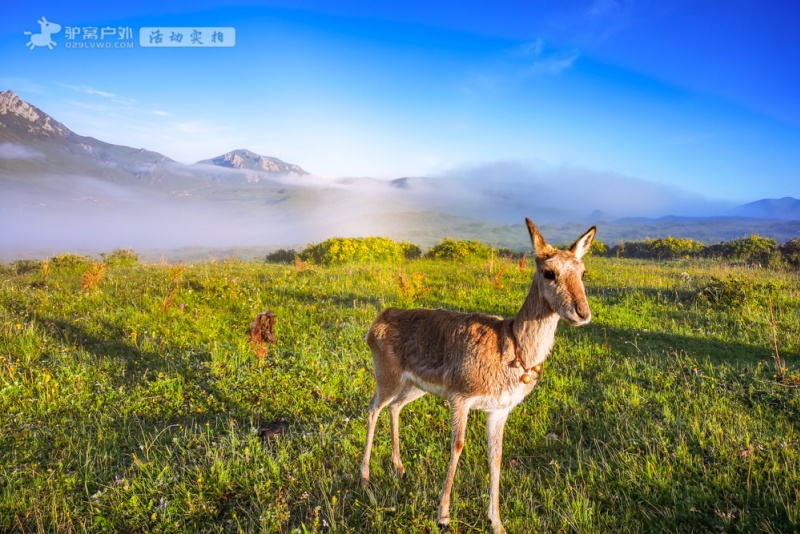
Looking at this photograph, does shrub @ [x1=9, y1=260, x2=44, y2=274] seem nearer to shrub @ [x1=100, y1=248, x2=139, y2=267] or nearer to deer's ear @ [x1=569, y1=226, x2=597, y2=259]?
shrub @ [x1=100, y1=248, x2=139, y2=267]

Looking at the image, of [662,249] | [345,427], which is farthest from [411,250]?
[345,427]

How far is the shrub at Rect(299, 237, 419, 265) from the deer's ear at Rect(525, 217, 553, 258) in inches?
652

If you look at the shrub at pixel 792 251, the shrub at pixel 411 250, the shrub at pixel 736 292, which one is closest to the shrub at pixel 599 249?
the shrub at pixel 792 251

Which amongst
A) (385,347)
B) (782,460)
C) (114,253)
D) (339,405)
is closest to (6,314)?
(339,405)

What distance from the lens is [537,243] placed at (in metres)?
4.15

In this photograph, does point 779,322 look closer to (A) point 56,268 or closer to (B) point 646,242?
(B) point 646,242

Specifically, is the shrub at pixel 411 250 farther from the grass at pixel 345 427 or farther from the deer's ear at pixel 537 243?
the deer's ear at pixel 537 243

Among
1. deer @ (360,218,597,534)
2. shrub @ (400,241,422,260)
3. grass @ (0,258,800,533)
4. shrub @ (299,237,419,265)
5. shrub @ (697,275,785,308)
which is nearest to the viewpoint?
deer @ (360,218,597,534)

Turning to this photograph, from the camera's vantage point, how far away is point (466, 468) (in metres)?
5.01

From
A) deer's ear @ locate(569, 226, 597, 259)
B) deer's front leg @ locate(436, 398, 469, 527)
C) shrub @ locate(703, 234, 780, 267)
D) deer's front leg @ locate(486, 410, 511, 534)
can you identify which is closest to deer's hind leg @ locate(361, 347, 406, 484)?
deer's front leg @ locate(436, 398, 469, 527)

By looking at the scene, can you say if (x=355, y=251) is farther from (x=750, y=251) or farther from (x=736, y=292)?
(x=750, y=251)

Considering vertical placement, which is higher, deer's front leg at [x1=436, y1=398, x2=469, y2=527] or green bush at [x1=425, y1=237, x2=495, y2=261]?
green bush at [x1=425, y1=237, x2=495, y2=261]

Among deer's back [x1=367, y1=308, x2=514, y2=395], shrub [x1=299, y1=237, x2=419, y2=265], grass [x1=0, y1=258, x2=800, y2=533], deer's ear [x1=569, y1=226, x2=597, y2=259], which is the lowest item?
grass [x1=0, y1=258, x2=800, y2=533]

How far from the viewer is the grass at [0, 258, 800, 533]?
416 centimetres
